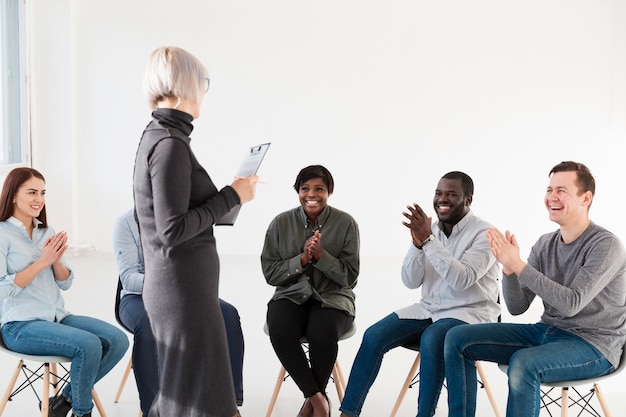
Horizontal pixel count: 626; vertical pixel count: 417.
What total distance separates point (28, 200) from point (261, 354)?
1.78 meters

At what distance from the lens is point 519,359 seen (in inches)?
97.7

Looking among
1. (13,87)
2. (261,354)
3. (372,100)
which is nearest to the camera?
(261,354)

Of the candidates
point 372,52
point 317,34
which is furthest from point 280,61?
point 372,52

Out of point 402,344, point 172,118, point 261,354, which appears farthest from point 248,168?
point 261,354

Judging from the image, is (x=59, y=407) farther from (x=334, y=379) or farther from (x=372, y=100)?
(x=372, y=100)

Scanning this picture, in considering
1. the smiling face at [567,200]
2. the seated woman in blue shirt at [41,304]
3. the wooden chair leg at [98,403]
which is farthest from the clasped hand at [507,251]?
the wooden chair leg at [98,403]

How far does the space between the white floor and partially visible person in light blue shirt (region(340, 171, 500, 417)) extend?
42 centimetres

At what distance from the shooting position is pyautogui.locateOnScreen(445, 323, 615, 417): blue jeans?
244 cm

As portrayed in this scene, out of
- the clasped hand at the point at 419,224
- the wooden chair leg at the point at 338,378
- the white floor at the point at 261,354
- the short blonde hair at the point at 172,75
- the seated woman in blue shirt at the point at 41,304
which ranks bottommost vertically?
the white floor at the point at 261,354

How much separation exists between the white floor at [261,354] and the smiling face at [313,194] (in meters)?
0.95

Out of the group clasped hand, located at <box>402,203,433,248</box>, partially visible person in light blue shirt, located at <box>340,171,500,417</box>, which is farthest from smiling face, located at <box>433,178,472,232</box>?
clasped hand, located at <box>402,203,433,248</box>

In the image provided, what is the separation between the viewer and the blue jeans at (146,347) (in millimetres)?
2752

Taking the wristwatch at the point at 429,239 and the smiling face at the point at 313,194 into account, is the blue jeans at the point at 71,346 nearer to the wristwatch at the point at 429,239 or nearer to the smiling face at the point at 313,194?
the smiling face at the point at 313,194

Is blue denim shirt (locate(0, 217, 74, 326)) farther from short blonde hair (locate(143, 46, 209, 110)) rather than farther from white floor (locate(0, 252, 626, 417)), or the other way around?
short blonde hair (locate(143, 46, 209, 110))
